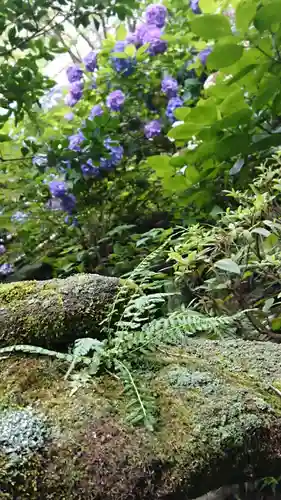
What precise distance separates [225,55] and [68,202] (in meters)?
0.88

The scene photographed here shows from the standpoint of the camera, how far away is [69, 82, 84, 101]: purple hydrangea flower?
2.02m

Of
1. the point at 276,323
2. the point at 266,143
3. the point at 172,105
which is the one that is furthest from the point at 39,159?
the point at 276,323

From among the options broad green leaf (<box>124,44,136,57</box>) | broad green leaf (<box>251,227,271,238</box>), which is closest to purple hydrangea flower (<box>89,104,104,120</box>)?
broad green leaf (<box>124,44,136,57</box>)

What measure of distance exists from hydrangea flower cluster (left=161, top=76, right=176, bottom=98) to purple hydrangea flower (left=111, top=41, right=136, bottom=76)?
0.47 feet

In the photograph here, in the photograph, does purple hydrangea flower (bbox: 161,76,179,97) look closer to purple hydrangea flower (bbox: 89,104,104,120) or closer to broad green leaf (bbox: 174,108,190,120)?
purple hydrangea flower (bbox: 89,104,104,120)

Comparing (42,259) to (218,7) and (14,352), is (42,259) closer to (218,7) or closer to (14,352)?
(218,7)

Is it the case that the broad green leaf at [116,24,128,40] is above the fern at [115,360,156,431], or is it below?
above

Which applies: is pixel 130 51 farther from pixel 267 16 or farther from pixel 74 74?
pixel 267 16

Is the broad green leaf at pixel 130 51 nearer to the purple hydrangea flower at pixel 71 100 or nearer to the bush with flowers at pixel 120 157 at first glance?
the bush with flowers at pixel 120 157

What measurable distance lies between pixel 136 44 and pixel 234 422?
1.76 m

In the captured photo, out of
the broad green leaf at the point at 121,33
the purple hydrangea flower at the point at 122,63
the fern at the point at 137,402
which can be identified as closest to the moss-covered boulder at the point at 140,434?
the fern at the point at 137,402

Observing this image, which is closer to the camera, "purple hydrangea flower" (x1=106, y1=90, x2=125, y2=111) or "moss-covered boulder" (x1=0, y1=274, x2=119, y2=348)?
"moss-covered boulder" (x1=0, y1=274, x2=119, y2=348)

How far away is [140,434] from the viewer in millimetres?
548

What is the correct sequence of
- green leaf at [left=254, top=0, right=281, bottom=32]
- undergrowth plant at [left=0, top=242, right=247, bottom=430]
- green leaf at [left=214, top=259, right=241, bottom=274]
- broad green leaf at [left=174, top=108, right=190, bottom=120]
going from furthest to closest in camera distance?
broad green leaf at [left=174, top=108, right=190, bottom=120] → green leaf at [left=254, top=0, right=281, bottom=32] → green leaf at [left=214, top=259, right=241, bottom=274] → undergrowth plant at [left=0, top=242, right=247, bottom=430]
